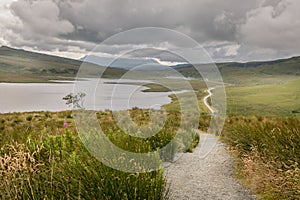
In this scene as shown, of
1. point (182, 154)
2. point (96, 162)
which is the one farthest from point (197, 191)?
point (182, 154)

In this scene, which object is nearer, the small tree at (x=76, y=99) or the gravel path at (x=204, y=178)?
the gravel path at (x=204, y=178)

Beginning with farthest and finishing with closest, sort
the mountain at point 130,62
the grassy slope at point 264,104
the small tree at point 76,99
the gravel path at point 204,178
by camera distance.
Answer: the grassy slope at point 264,104 → the small tree at point 76,99 → the mountain at point 130,62 → the gravel path at point 204,178

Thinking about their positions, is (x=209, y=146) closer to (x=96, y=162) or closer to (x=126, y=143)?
(x=126, y=143)

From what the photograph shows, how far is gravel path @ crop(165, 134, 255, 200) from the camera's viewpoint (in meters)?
6.00

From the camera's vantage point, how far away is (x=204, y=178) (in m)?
7.18

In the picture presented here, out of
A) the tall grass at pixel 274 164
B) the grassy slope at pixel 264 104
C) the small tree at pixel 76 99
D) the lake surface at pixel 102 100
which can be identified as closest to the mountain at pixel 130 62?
the lake surface at pixel 102 100

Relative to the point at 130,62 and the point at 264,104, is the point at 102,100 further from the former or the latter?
the point at 264,104

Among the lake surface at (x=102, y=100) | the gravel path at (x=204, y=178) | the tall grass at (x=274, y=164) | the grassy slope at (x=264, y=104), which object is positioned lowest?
the grassy slope at (x=264, y=104)

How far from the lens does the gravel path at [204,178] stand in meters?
6.00

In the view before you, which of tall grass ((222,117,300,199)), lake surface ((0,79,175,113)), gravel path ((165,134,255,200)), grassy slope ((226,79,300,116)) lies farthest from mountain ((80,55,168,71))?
grassy slope ((226,79,300,116))

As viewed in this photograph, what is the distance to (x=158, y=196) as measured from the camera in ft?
15.7

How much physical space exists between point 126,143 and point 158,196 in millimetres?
1267

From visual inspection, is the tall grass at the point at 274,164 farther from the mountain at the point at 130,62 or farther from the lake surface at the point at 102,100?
the lake surface at the point at 102,100

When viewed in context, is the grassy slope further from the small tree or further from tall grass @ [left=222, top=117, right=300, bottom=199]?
tall grass @ [left=222, top=117, right=300, bottom=199]
